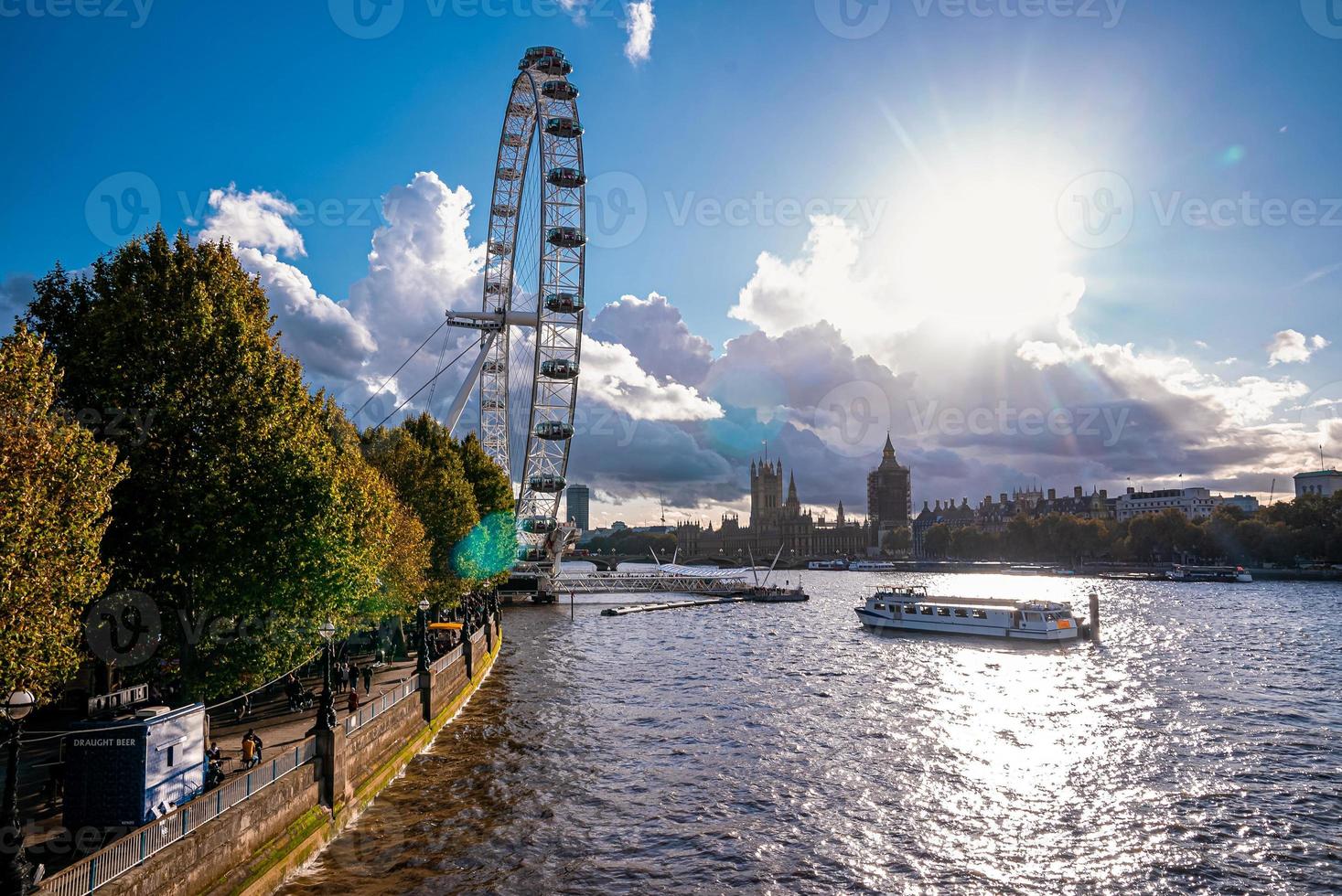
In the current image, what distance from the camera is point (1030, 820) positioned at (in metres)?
22.1

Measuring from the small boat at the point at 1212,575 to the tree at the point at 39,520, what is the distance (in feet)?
461

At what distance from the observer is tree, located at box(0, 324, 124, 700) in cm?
1339

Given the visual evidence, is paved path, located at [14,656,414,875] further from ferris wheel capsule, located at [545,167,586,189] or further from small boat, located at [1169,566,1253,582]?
small boat, located at [1169,566,1253,582]

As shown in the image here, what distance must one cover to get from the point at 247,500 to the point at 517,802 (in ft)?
35.7

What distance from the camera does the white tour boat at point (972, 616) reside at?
61.6 m

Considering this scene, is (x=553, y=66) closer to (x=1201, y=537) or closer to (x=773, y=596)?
(x=773, y=596)

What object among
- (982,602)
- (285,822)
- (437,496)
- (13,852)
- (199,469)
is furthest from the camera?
(982,602)

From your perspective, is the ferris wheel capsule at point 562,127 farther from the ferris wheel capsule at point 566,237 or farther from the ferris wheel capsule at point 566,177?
the ferris wheel capsule at point 566,237

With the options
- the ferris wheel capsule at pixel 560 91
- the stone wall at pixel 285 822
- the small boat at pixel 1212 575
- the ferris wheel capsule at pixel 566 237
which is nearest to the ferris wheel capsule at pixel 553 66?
the ferris wheel capsule at pixel 560 91

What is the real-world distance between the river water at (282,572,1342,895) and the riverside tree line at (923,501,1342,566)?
95955 millimetres

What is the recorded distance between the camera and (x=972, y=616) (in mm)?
66688

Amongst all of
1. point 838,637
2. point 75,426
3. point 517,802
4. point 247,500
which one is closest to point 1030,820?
point 517,802

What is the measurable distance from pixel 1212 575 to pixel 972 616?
82.9m

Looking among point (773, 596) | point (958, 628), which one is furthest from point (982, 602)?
point (773, 596)
